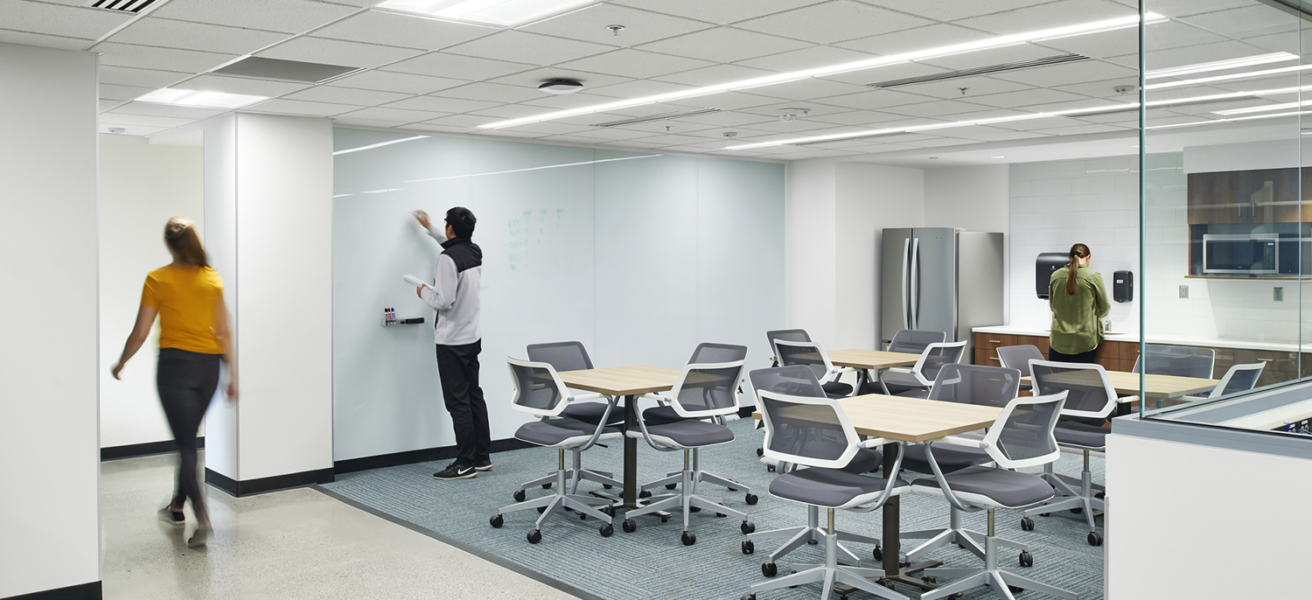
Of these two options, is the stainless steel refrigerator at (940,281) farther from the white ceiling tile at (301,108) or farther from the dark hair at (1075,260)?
the white ceiling tile at (301,108)

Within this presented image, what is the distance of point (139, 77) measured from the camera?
495cm

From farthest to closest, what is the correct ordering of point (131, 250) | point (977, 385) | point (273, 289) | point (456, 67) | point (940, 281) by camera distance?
1. point (940, 281)
2. point (131, 250)
3. point (273, 289)
4. point (977, 385)
5. point (456, 67)

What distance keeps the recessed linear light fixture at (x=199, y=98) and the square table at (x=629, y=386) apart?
2.46m

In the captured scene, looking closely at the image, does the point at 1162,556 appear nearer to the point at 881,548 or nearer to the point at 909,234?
the point at 881,548

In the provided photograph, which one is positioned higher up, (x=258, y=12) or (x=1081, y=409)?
(x=258, y=12)

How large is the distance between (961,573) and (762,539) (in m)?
0.98

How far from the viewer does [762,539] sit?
15.8 ft

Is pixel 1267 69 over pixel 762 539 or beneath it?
over

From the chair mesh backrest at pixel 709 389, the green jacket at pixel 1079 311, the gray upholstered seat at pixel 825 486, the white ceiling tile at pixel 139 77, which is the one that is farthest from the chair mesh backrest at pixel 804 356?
the white ceiling tile at pixel 139 77

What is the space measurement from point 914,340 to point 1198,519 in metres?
4.75

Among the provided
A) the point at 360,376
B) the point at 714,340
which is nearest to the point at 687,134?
the point at 714,340

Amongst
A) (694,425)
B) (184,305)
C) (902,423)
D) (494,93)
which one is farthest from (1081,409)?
(184,305)

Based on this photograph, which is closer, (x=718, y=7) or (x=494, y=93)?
(x=718, y=7)

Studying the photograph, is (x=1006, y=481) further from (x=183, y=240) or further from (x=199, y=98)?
(x=199, y=98)
